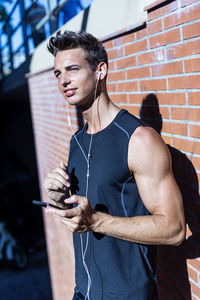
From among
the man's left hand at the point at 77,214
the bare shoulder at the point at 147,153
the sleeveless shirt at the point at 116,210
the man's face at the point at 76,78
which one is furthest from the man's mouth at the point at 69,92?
the man's left hand at the point at 77,214

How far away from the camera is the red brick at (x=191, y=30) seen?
1.59 metres

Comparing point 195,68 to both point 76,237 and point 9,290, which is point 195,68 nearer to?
point 76,237

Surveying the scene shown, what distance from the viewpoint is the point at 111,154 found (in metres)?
1.75

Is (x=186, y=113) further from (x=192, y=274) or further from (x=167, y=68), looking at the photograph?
(x=192, y=274)

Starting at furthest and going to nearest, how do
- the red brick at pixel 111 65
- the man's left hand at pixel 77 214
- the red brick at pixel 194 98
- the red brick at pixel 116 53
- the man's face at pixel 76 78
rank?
the red brick at pixel 111 65, the red brick at pixel 116 53, the man's face at pixel 76 78, the red brick at pixel 194 98, the man's left hand at pixel 77 214

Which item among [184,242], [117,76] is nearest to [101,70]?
[117,76]

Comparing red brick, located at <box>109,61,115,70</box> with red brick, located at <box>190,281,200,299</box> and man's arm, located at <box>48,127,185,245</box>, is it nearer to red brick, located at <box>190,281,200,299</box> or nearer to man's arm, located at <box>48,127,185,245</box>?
man's arm, located at <box>48,127,185,245</box>

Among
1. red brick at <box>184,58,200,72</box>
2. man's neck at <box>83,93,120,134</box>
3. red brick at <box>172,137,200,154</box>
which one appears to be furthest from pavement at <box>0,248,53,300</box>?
red brick at <box>184,58,200,72</box>

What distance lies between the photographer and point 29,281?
8.64m

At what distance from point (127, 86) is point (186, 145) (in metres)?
0.78

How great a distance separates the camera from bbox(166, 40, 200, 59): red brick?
1.61 metres

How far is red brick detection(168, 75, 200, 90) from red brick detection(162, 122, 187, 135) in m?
0.20

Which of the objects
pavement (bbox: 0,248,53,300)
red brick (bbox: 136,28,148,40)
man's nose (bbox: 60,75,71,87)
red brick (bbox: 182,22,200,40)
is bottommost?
pavement (bbox: 0,248,53,300)

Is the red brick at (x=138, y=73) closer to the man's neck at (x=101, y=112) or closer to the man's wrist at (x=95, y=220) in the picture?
the man's neck at (x=101, y=112)
